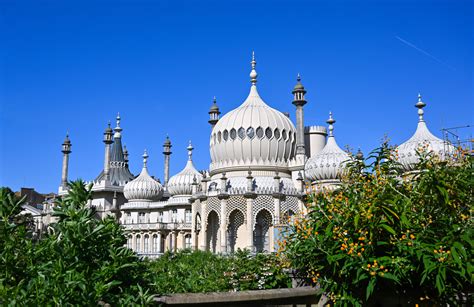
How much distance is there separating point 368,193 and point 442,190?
1.18 m

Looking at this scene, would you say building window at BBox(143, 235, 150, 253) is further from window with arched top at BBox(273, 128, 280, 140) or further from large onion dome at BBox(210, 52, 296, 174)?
window with arched top at BBox(273, 128, 280, 140)

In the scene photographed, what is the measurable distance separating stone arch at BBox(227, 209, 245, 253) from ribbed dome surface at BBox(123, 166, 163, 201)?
14.2 metres

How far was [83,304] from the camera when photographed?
4812mm

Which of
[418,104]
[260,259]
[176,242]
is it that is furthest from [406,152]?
[260,259]

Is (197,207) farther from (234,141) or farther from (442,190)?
(442,190)

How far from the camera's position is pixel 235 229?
96.5 ft

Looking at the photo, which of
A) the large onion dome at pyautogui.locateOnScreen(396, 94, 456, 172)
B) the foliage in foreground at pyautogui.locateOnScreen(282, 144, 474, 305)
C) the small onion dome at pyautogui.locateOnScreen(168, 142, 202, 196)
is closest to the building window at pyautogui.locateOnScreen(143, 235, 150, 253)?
the small onion dome at pyautogui.locateOnScreen(168, 142, 202, 196)

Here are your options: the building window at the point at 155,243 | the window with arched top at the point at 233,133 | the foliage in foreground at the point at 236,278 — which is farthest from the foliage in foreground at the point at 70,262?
the building window at the point at 155,243

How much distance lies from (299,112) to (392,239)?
26654 millimetres

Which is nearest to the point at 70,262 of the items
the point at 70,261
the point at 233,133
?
the point at 70,261

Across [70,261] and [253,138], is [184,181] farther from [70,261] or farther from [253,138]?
[70,261]

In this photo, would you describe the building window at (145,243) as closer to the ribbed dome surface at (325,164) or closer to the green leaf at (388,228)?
the ribbed dome surface at (325,164)

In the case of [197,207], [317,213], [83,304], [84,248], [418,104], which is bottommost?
[83,304]

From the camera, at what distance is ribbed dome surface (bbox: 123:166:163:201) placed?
41.8m
